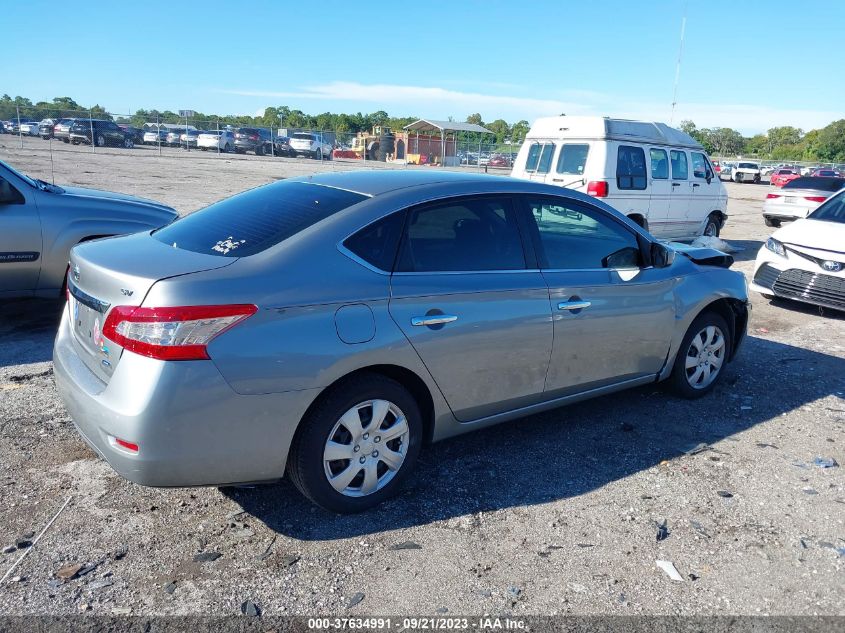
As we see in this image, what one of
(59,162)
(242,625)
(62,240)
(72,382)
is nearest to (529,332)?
(242,625)

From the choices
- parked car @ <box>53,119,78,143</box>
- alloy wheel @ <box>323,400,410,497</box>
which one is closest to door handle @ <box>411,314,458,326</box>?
alloy wheel @ <box>323,400,410,497</box>

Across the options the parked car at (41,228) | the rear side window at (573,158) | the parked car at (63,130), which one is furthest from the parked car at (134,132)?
the parked car at (41,228)

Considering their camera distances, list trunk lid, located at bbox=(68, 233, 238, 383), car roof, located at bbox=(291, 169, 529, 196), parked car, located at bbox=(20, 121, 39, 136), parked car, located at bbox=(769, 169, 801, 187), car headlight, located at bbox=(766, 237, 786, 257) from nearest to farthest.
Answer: trunk lid, located at bbox=(68, 233, 238, 383)
car roof, located at bbox=(291, 169, 529, 196)
car headlight, located at bbox=(766, 237, 786, 257)
parked car, located at bbox=(20, 121, 39, 136)
parked car, located at bbox=(769, 169, 801, 187)

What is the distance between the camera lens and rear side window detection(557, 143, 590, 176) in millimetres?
10672

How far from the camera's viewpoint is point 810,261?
322 inches

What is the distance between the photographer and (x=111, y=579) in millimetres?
2910

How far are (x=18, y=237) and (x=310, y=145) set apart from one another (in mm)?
41990

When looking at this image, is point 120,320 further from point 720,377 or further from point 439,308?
point 720,377

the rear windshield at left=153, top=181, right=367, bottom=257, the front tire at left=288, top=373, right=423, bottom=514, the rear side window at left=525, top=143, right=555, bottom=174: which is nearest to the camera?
the front tire at left=288, top=373, right=423, bottom=514

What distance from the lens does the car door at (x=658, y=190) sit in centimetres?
1133

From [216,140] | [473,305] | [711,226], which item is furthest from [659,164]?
[216,140]

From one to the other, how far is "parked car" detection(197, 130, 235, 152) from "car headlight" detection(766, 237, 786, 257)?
41.7 meters

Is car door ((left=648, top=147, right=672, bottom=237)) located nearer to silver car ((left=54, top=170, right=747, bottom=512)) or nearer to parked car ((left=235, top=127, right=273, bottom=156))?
silver car ((left=54, top=170, right=747, bottom=512))

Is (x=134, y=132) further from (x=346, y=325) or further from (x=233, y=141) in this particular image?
(x=346, y=325)
